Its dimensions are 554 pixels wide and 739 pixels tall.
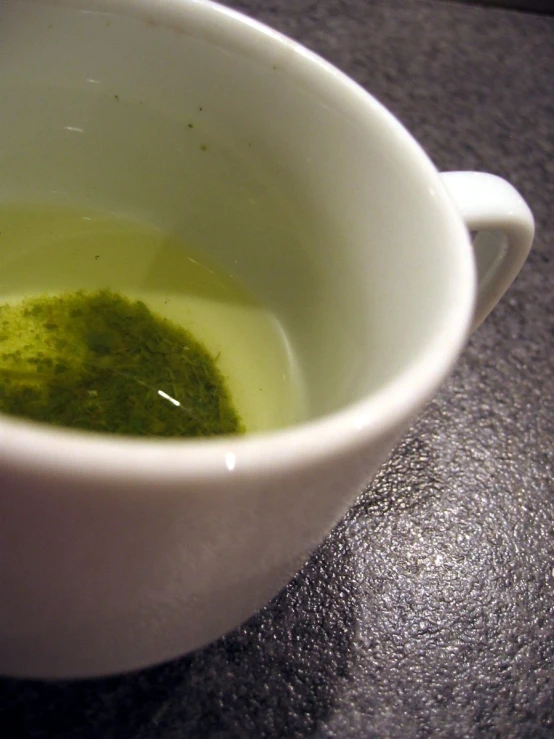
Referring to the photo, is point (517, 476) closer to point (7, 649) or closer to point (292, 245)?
point (292, 245)

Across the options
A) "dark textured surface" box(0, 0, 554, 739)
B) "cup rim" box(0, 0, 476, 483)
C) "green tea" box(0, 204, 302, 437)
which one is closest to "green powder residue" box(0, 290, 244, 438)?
"green tea" box(0, 204, 302, 437)

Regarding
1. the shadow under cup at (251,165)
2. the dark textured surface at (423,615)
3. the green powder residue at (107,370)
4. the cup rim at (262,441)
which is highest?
the cup rim at (262,441)

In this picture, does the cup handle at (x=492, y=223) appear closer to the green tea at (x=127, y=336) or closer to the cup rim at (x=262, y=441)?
the cup rim at (x=262, y=441)

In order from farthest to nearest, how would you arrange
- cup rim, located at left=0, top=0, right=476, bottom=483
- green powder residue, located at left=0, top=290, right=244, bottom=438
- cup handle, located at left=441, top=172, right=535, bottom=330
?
1. green powder residue, located at left=0, top=290, right=244, bottom=438
2. cup handle, located at left=441, top=172, right=535, bottom=330
3. cup rim, located at left=0, top=0, right=476, bottom=483

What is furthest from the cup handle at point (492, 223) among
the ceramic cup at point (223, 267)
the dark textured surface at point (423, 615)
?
the dark textured surface at point (423, 615)

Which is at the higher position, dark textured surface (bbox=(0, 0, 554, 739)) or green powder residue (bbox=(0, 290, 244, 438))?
dark textured surface (bbox=(0, 0, 554, 739))

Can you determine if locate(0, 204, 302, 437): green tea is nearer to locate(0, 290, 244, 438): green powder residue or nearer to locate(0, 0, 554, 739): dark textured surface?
locate(0, 290, 244, 438): green powder residue

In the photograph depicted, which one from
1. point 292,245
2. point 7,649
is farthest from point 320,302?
point 7,649
